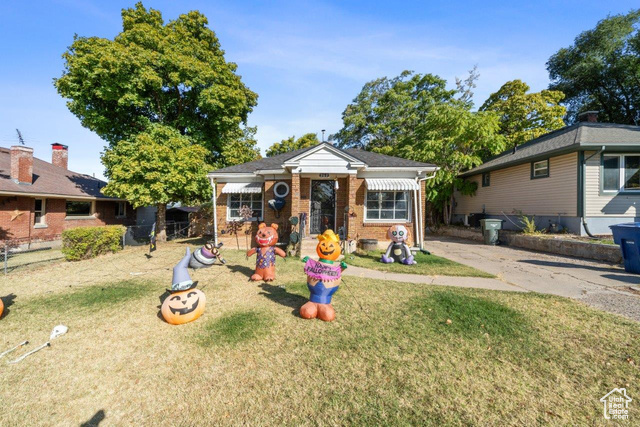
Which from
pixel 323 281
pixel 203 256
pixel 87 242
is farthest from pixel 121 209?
pixel 323 281

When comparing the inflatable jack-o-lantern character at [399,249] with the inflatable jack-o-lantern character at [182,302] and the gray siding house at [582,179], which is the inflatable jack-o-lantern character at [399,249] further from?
the gray siding house at [582,179]

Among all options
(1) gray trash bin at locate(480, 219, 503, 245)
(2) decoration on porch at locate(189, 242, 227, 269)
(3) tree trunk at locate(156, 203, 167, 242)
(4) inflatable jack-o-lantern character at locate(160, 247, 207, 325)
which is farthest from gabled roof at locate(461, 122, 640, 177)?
(3) tree trunk at locate(156, 203, 167, 242)

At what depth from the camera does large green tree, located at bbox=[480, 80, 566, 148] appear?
19141 millimetres

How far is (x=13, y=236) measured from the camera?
13359 mm

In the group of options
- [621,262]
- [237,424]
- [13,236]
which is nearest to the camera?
[237,424]

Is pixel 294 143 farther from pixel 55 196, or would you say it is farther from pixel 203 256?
pixel 203 256

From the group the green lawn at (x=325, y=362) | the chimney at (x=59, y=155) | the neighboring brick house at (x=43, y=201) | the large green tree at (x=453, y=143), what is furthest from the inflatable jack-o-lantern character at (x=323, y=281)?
the chimney at (x=59, y=155)

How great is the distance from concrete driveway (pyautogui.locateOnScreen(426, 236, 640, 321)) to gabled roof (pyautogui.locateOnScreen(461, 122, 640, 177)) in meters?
5.30

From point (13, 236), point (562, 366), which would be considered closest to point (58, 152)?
point (13, 236)

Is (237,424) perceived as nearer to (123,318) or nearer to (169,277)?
(123,318)

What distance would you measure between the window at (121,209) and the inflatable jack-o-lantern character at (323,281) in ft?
72.8

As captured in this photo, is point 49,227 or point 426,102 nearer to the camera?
point 49,227

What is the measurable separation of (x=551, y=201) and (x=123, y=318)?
17.2 m

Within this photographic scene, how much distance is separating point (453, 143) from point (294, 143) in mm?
17013
